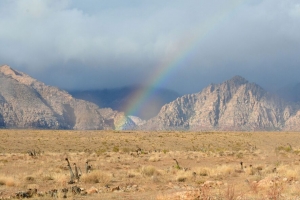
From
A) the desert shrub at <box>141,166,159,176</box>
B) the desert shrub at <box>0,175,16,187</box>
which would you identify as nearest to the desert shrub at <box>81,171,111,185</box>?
the desert shrub at <box>141,166,159,176</box>

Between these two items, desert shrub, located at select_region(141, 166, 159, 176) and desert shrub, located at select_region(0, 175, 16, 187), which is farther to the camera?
desert shrub, located at select_region(141, 166, 159, 176)

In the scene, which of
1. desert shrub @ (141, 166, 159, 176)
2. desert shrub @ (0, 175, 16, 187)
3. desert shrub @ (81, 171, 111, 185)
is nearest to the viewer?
desert shrub @ (0, 175, 16, 187)

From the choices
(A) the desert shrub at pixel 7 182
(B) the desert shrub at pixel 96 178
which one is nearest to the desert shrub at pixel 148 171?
(B) the desert shrub at pixel 96 178

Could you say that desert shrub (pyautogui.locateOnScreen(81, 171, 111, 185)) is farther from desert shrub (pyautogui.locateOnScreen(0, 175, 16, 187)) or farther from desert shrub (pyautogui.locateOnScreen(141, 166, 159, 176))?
desert shrub (pyautogui.locateOnScreen(0, 175, 16, 187))

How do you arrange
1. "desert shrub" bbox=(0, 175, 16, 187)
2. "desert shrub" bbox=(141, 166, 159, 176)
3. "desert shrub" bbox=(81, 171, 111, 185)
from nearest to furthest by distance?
"desert shrub" bbox=(0, 175, 16, 187)
"desert shrub" bbox=(81, 171, 111, 185)
"desert shrub" bbox=(141, 166, 159, 176)

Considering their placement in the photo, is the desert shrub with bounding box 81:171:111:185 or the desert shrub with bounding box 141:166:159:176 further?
the desert shrub with bounding box 141:166:159:176

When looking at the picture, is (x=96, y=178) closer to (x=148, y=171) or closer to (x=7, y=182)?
(x=148, y=171)

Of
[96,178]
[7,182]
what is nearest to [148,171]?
[96,178]

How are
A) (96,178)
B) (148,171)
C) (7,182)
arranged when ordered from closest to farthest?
1. (7,182)
2. (96,178)
3. (148,171)

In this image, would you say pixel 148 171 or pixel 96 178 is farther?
pixel 148 171

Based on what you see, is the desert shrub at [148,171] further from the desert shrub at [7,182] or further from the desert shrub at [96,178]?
the desert shrub at [7,182]

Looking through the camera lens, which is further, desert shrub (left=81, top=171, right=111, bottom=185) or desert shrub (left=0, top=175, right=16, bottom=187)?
desert shrub (left=81, top=171, right=111, bottom=185)

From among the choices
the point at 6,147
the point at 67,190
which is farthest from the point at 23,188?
the point at 6,147

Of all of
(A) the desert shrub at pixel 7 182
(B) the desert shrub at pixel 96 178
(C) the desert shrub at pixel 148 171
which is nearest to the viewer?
(A) the desert shrub at pixel 7 182
